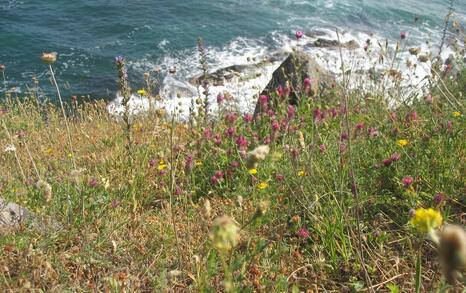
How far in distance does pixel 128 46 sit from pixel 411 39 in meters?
9.02

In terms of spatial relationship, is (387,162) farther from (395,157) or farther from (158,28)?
(158,28)

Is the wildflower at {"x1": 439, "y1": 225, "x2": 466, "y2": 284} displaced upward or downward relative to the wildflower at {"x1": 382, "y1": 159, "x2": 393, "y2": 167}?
upward

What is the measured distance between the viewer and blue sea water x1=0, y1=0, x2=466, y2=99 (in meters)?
11.5

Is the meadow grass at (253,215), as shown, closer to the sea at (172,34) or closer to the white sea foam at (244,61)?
the white sea foam at (244,61)

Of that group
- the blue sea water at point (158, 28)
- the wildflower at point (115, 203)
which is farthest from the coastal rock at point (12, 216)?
the blue sea water at point (158, 28)

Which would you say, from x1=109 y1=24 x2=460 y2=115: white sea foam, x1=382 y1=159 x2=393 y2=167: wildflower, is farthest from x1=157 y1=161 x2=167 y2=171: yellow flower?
x1=109 y1=24 x2=460 y2=115: white sea foam

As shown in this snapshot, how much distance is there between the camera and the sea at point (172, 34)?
35.8ft

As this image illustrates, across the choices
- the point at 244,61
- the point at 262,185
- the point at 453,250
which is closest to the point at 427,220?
the point at 453,250

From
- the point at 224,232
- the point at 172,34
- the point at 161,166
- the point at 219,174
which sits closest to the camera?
the point at 224,232

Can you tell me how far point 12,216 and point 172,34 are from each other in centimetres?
1166

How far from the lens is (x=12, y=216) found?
255cm

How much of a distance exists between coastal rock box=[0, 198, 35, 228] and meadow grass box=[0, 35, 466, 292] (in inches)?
1.9

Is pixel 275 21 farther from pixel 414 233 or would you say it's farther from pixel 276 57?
pixel 414 233

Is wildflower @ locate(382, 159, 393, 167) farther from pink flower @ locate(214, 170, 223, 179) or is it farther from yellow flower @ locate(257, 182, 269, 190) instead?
pink flower @ locate(214, 170, 223, 179)
